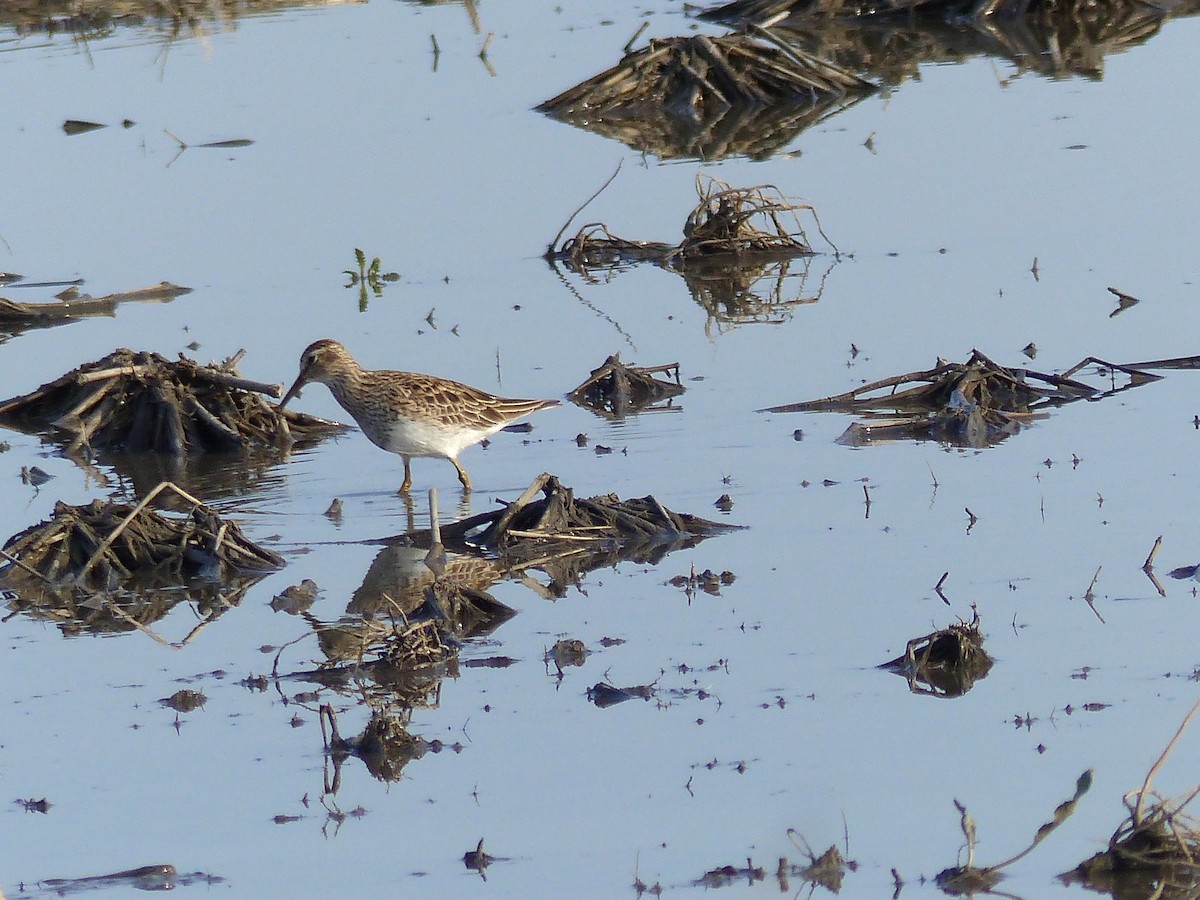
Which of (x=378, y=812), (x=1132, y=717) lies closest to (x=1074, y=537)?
(x=1132, y=717)

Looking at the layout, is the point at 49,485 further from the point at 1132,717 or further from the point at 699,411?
the point at 1132,717

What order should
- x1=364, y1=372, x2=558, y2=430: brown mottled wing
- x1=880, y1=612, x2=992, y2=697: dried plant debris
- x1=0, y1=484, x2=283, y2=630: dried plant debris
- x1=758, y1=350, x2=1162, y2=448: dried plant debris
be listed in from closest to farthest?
1. x1=880, y1=612, x2=992, y2=697: dried plant debris
2. x1=0, y1=484, x2=283, y2=630: dried plant debris
3. x1=364, y1=372, x2=558, y2=430: brown mottled wing
4. x1=758, y1=350, x2=1162, y2=448: dried plant debris

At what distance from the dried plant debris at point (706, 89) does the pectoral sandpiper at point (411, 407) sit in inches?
329

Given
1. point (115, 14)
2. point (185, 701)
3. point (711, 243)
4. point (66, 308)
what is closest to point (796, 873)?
point (185, 701)

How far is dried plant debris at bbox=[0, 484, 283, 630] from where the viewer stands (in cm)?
874

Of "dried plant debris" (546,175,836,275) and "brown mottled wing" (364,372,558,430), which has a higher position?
"brown mottled wing" (364,372,558,430)

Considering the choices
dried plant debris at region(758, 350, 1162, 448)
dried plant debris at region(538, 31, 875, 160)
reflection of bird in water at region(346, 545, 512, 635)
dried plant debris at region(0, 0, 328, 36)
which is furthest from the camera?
dried plant debris at region(0, 0, 328, 36)

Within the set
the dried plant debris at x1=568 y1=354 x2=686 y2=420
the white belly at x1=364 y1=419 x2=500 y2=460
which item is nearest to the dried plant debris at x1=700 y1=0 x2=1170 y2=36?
the dried plant debris at x1=568 y1=354 x2=686 y2=420

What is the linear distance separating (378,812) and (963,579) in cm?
297

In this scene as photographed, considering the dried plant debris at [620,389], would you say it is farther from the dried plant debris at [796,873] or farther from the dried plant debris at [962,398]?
the dried plant debris at [796,873]

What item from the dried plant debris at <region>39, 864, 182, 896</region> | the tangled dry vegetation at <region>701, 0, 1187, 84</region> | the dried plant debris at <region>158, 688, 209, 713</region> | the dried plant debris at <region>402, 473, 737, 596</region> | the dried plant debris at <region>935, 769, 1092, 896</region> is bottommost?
the tangled dry vegetation at <region>701, 0, 1187, 84</region>

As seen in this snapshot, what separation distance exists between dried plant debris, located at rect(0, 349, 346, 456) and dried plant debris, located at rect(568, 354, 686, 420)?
1.51 meters

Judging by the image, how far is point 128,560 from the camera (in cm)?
899

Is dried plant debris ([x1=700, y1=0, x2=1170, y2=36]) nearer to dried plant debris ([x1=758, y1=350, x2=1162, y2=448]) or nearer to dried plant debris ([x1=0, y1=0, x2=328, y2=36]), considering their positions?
dried plant debris ([x1=0, y1=0, x2=328, y2=36])
